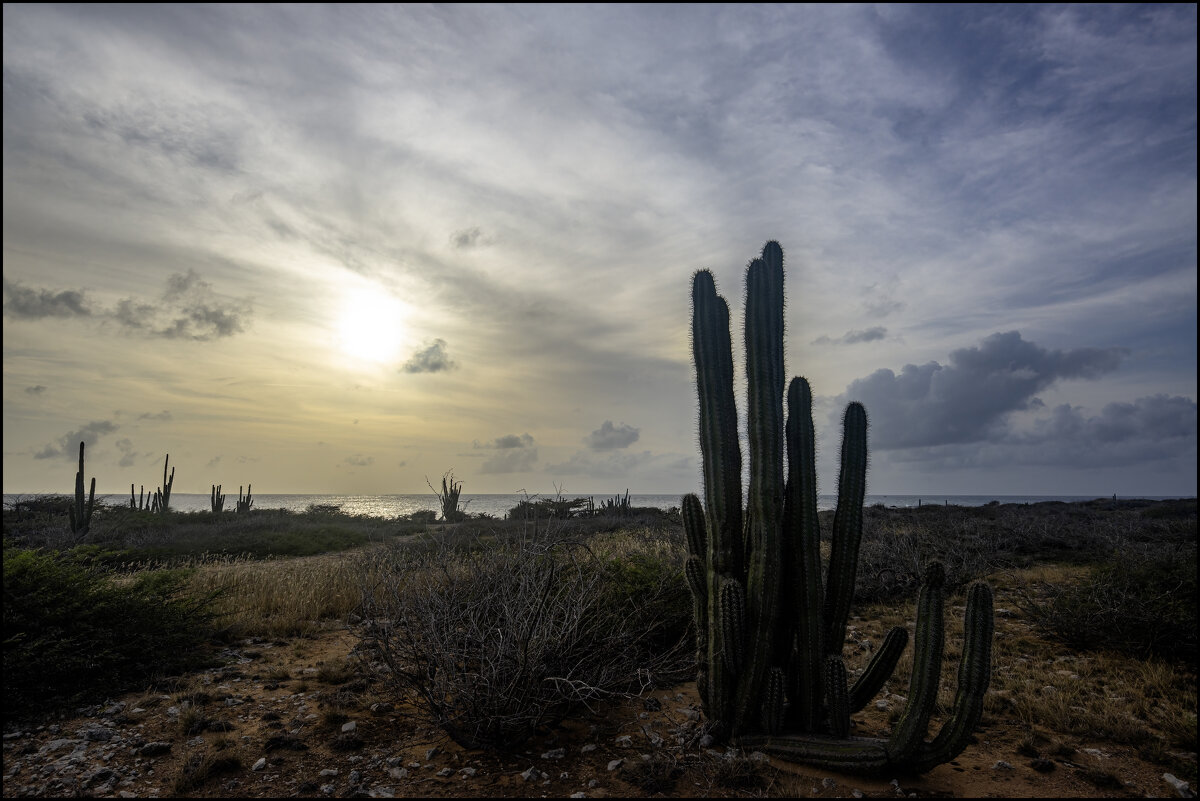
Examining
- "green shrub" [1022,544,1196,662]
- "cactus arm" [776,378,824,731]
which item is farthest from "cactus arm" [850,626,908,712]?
"green shrub" [1022,544,1196,662]

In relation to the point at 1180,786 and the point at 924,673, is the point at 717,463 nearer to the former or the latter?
the point at 924,673

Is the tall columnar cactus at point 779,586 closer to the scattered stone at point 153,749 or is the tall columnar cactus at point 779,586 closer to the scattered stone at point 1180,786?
the scattered stone at point 1180,786

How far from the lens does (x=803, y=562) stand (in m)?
5.51

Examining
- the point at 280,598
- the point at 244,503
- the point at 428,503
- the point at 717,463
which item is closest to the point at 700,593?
the point at 717,463

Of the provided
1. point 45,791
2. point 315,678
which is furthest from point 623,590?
point 45,791

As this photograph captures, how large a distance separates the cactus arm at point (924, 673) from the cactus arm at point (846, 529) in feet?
2.53

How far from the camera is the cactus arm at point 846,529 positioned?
223 inches

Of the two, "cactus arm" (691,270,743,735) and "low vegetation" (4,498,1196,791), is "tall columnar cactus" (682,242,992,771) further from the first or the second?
"low vegetation" (4,498,1196,791)

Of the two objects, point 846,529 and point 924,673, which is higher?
point 846,529

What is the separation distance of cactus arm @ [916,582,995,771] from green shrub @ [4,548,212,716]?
8.03 meters

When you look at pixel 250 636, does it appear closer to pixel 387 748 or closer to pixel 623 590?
pixel 387 748

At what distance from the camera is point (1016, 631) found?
29.7 ft

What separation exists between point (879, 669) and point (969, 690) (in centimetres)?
104

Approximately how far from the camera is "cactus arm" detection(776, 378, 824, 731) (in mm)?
5406
